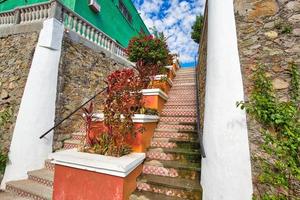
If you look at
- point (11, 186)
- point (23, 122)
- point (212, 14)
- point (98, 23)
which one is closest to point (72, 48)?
point (23, 122)

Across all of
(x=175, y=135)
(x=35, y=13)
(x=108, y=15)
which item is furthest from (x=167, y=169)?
(x=108, y=15)

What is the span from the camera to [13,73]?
4.86 m

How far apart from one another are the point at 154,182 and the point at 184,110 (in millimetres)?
2367

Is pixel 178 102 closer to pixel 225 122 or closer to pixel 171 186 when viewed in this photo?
pixel 171 186

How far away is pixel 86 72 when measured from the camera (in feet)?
19.3

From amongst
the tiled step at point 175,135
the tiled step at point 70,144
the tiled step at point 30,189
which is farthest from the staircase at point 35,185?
the tiled step at point 175,135

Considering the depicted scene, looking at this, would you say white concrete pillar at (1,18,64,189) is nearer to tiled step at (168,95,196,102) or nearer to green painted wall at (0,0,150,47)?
tiled step at (168,95,196,102)

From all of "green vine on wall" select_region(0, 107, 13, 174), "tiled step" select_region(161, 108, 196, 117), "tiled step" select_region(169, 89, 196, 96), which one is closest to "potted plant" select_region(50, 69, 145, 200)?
"tiled step" select_region(161, 108, 196, 117)

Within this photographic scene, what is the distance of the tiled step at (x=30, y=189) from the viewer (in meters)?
3.33

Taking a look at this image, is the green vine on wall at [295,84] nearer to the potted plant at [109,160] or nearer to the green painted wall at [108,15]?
the potted plant at [109,160]

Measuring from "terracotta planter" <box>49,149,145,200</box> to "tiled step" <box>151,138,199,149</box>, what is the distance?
1001mm

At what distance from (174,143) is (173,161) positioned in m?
0.44

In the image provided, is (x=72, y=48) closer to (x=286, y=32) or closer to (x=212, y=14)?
(x=212, y=14)

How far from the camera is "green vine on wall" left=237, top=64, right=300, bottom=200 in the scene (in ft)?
6.54
